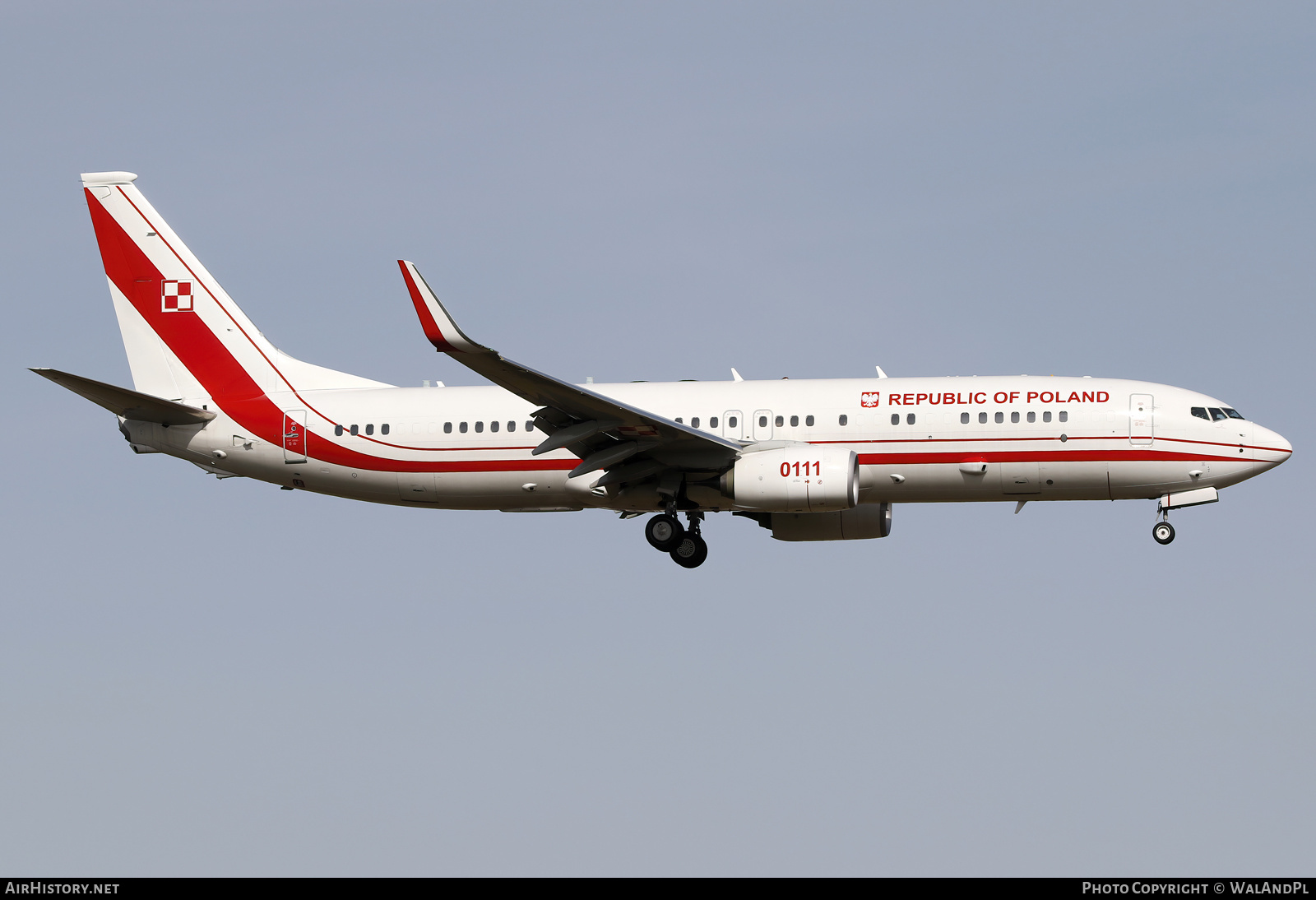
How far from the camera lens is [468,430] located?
40.6 meters

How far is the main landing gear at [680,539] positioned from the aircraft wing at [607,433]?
1719 mm

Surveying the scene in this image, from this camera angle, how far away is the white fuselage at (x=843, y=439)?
124ft

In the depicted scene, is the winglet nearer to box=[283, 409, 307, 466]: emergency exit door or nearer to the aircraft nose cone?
box=[283, 409, 307, 466]: emergency exit door

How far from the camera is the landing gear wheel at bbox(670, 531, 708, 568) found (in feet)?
132

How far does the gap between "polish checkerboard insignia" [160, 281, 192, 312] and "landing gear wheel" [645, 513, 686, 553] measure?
14451mm

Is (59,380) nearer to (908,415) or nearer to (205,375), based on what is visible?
(205,375)

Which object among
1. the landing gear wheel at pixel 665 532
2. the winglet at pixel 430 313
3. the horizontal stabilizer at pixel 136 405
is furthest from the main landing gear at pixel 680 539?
the horizontal stabilizer at pixel 136 405

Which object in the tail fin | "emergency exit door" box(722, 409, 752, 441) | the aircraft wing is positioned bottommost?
the aircraft wing

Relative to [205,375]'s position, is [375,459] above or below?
below

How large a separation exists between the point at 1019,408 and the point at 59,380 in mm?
22896

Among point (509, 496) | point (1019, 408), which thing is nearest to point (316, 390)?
point (509, 496)

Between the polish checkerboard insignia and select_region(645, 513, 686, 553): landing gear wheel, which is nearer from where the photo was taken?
select_region(645, 513, 686, 553): landing gear wheel

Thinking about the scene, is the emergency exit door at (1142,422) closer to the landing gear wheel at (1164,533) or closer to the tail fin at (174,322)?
the landing gear wheel at (1164,533)

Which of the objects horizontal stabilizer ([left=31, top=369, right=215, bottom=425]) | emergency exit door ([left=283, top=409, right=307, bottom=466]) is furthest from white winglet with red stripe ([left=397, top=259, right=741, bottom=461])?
horizontal stabilizer ([left=31, top=369, right=215, bottom=425])
